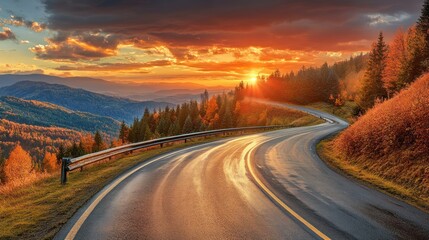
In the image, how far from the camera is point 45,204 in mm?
9117

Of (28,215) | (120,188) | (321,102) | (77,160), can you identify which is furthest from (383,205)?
(321,102)

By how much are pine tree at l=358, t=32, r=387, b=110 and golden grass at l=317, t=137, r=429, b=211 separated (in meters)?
37.6

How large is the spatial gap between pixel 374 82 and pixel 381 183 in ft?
148

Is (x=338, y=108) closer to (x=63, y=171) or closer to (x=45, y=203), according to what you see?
(x=63, y=171)

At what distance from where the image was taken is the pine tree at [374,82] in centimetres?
5162

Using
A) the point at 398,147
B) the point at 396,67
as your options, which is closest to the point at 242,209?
the point at 398,147

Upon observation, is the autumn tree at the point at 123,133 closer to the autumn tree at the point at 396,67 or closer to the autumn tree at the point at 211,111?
the autumn tree at the point at 211,111

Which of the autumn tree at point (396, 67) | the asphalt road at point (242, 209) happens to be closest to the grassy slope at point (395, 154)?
the asphalt road at point (242, 209)

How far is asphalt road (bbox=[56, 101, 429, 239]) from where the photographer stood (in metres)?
6.70

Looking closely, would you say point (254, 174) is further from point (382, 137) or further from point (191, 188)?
point (382, 137)

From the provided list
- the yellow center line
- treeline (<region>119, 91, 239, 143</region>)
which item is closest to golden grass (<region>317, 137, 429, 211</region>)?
the yellow center line

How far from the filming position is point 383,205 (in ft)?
29.9

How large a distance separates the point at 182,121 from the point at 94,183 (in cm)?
10510

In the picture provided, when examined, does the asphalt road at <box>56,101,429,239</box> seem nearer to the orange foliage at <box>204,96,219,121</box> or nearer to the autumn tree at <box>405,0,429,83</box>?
the autumn tree at <box>405,0,429,83</box>
